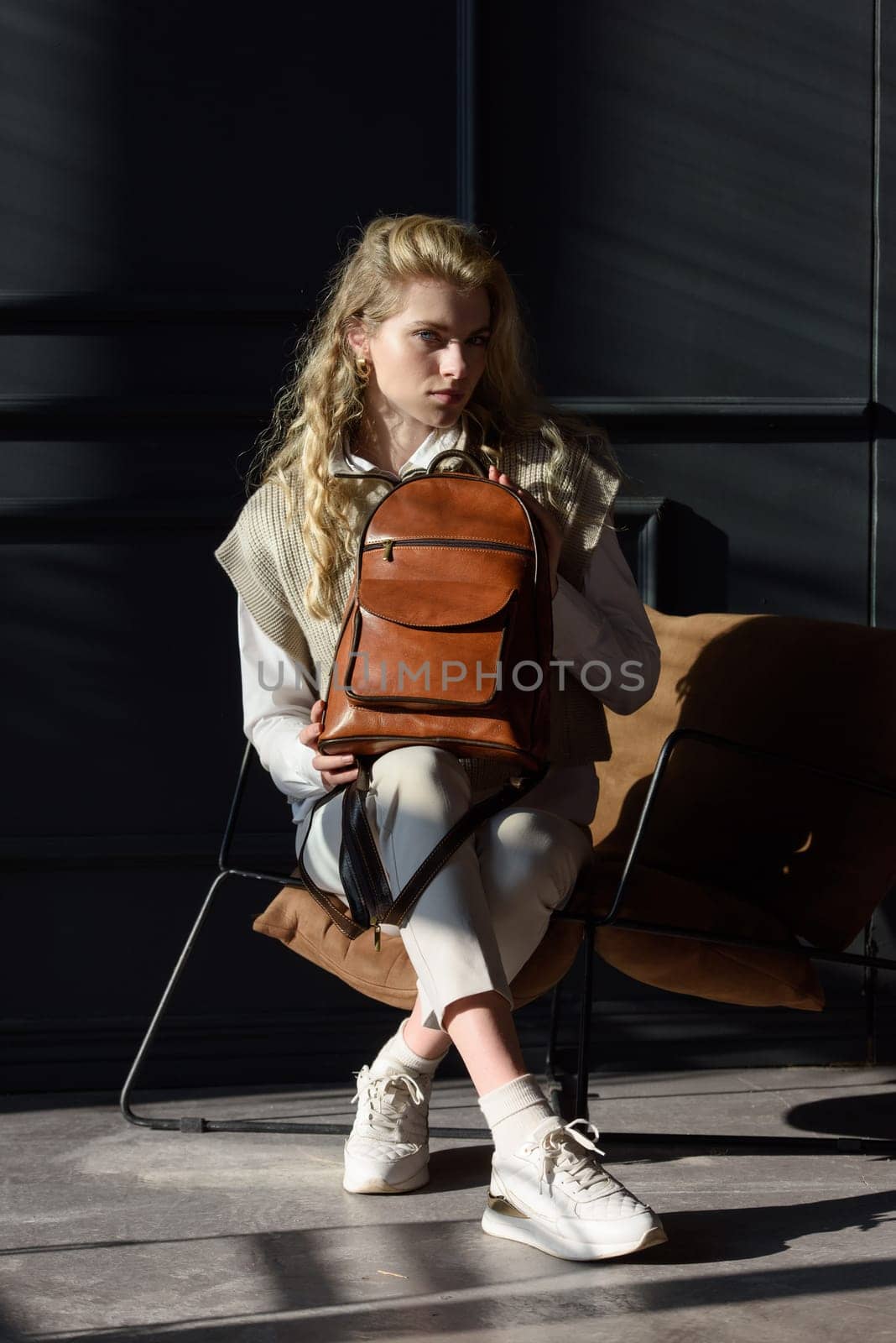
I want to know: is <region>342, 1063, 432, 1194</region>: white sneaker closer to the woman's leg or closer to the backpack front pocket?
the woman's leg

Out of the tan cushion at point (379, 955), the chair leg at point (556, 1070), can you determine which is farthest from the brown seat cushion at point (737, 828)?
the chair leg at point (556, 1070)

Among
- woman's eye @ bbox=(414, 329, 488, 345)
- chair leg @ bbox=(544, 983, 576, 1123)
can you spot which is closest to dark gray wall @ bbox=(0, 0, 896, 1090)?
chair leg @ bbox=(544, 983, 576, 1123)

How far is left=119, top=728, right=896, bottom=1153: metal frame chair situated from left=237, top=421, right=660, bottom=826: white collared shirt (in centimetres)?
10

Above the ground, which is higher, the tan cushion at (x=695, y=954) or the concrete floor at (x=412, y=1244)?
the tan cushion at (x=695, y=954)

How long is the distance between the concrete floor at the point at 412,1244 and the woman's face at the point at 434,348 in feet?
3.65

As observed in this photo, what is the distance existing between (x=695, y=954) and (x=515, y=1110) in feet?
1.13

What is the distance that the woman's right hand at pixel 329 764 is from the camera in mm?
1923

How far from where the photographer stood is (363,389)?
224cm

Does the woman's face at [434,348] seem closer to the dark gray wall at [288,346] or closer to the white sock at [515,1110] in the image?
the dark gray wall at [288,346]

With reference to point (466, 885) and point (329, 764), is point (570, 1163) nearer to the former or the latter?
point (466, 885)

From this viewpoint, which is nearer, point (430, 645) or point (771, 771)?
point (430, 645)

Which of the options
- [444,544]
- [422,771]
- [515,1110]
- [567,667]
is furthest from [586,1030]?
[444,544]

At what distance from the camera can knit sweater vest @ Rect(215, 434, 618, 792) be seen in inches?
83.0

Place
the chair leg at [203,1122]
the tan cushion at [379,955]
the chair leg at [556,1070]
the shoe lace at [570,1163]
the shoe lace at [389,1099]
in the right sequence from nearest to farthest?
1. the shoe lace at [570,1163]
2. the tan cushion at [379,955]
3. the shoe lace at [389,1099]
4. the chair leg at [203,1122]
5. the chair leg at [556,1070]
